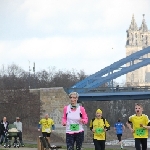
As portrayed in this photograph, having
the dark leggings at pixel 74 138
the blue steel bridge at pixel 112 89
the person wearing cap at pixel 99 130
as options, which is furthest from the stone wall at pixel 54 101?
the dark leggings at pixel 74 138

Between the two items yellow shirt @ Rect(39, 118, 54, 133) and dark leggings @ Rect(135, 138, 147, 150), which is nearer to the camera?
dark leggings @ Rect(135, 138, 147, 150)

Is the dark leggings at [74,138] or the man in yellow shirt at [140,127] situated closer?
the dark leggings at [74,138]

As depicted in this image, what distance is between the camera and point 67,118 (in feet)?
48.9

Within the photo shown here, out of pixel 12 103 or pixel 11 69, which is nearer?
pixel 12 103

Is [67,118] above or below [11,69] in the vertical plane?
below

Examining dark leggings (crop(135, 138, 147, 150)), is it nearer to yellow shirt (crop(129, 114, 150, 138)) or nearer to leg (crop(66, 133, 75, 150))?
yellow shirt (crop(129, 114, 150, 138))

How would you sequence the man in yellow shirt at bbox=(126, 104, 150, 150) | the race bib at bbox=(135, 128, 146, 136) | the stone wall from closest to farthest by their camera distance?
the man in yellow shirt at bbox=(126, 104, 150, 150) → the race bib at bbox=(135, 128, 146, 136) → the stone wall

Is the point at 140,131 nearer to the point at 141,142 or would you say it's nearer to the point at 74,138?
the point at 141,142

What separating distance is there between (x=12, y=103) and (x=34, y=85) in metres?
40.1

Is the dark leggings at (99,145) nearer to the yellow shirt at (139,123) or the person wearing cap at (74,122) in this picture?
the yellow shirt at (139,123)

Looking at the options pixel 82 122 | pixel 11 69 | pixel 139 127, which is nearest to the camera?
pixel 82 122

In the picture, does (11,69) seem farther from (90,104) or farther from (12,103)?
(12,103)

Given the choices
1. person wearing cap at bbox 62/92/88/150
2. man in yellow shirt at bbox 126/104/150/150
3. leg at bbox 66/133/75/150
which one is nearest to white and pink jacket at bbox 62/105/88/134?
person wearing cap at bbox 62/92/88/150

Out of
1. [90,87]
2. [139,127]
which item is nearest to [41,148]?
[139,127]
